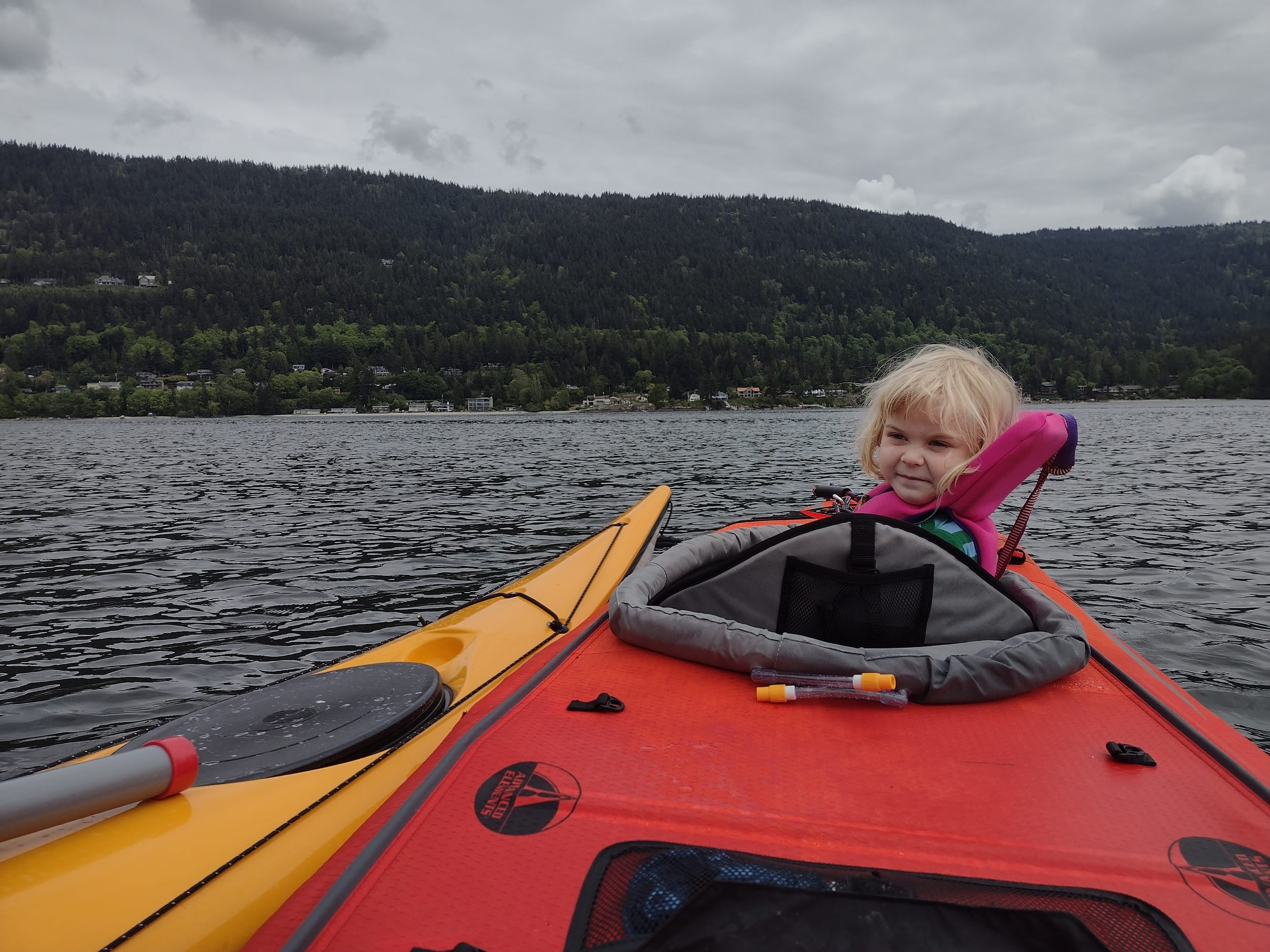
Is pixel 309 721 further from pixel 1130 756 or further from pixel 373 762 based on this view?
pixel 1130 756

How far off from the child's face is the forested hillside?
9046 cm

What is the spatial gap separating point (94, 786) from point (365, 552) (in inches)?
334

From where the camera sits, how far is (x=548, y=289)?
136625mm

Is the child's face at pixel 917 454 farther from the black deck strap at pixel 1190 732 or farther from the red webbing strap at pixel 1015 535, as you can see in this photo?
the black deck strap at pixel 1190 732

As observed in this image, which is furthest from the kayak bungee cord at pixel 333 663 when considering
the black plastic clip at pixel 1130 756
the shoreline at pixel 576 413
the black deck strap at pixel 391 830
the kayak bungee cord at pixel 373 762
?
the shoreline at pixel 576 413

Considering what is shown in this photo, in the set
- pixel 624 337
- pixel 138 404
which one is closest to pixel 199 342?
pixel 138 404

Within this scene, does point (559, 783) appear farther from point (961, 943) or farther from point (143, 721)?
point (143, 721)

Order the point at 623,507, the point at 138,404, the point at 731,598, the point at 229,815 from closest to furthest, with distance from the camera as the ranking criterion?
the point at 229,815 < the point at 731,598 < the point at 623,507 < the point at 138,404

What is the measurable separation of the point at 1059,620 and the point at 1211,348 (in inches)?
4839

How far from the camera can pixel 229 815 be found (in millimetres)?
2088

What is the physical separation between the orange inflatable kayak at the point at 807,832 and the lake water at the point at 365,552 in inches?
132

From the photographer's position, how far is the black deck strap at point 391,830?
53.1 inches

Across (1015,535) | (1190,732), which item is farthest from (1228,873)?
(1015,535)

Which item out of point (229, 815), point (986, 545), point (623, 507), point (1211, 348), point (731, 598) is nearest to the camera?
point (229, 815)
